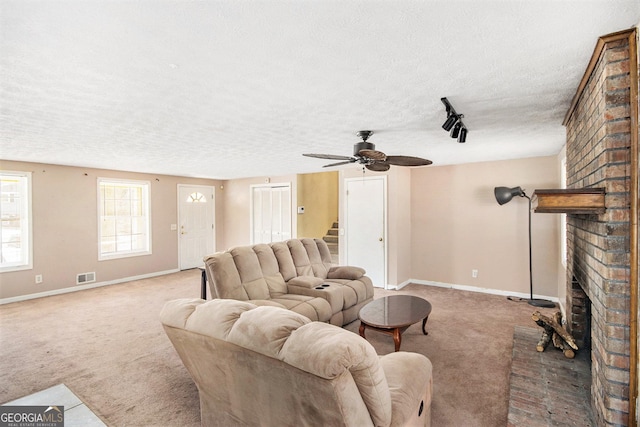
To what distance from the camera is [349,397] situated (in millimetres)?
1179

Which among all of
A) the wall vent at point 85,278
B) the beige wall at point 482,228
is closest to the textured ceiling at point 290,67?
the beige wall at point 482,228

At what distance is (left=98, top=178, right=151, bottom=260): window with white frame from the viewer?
6133 millimetres

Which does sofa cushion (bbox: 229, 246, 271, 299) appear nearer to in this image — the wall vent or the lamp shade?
the lamp shade

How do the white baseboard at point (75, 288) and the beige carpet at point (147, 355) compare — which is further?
the white baseboard at point (75, 288)

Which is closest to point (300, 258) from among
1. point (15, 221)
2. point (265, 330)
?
point (265, 330)

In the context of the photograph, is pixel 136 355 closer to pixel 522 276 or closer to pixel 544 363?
pixel 544 363

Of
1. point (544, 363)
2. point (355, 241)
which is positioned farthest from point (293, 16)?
point (355, 241)

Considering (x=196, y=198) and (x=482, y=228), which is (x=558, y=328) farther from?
(x=196, y=198)

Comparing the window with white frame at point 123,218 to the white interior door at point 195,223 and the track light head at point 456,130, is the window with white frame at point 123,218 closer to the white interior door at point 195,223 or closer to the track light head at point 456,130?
the white interior door at point 195,223

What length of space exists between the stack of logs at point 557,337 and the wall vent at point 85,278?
268 inches

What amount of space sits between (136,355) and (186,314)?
6.67 feet

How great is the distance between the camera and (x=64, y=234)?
18.2 feet

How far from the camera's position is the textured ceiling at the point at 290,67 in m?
1.37

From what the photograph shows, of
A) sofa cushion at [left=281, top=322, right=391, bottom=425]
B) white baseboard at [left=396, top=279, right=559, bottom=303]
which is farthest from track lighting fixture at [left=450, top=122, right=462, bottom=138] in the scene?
white baseboard at [left=396, top=279, right=559, bottom=303]
